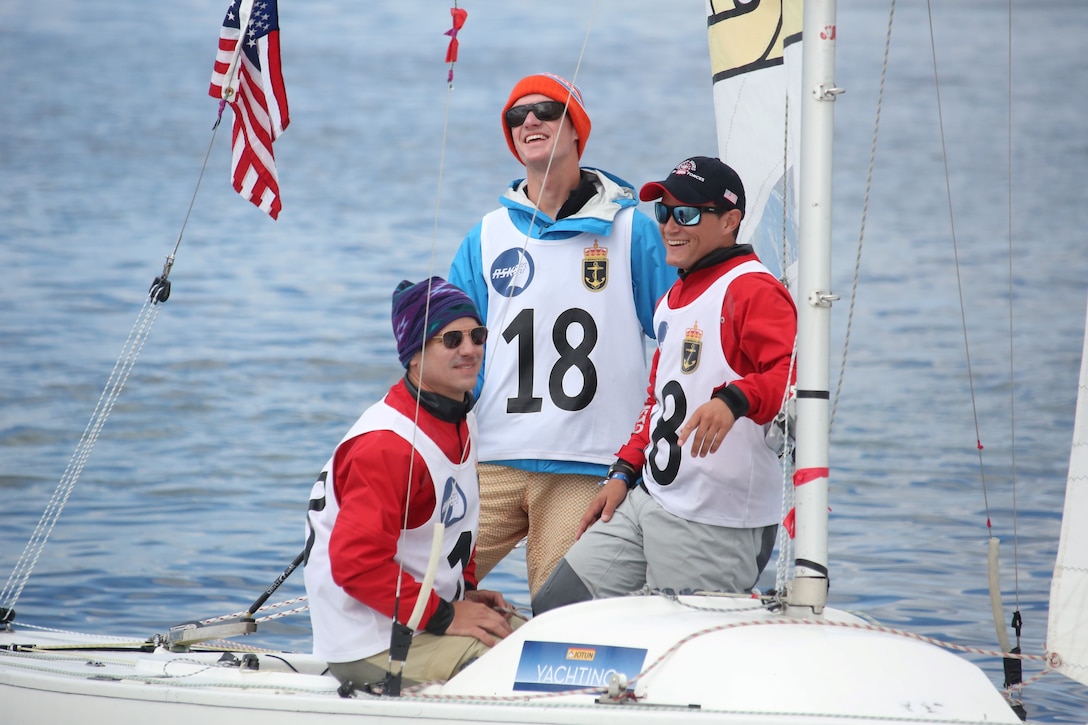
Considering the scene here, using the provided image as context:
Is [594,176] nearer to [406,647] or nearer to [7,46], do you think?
[406,647]

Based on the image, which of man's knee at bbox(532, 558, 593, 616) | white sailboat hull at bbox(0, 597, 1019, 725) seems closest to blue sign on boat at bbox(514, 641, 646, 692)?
white sailboat hull at bbox(0, 597, 1019, 725)

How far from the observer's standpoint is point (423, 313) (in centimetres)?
299

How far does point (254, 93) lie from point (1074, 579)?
2437 millimetres

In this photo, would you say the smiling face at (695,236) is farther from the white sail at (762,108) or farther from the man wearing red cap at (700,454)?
the white sail at (762,108)

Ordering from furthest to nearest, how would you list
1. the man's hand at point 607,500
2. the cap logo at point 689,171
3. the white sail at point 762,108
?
the white sail at point 762,108, the man's hand at point 607,500, the cap logo at point 689,171

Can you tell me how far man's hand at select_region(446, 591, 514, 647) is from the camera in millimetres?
2988

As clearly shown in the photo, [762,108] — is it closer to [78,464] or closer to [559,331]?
[559,331]

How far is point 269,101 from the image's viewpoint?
3848 mm

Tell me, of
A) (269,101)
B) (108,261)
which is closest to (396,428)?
(269,101)

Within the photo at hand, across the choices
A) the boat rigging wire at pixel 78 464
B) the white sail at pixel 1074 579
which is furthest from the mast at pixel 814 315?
the boat rigging wire at pixel 78 464

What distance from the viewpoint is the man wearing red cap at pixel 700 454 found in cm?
302

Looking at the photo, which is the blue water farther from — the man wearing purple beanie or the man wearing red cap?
the man wearing purple beanie

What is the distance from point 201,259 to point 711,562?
15.9 meters

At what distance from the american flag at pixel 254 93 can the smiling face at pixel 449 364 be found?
41.5 inches
